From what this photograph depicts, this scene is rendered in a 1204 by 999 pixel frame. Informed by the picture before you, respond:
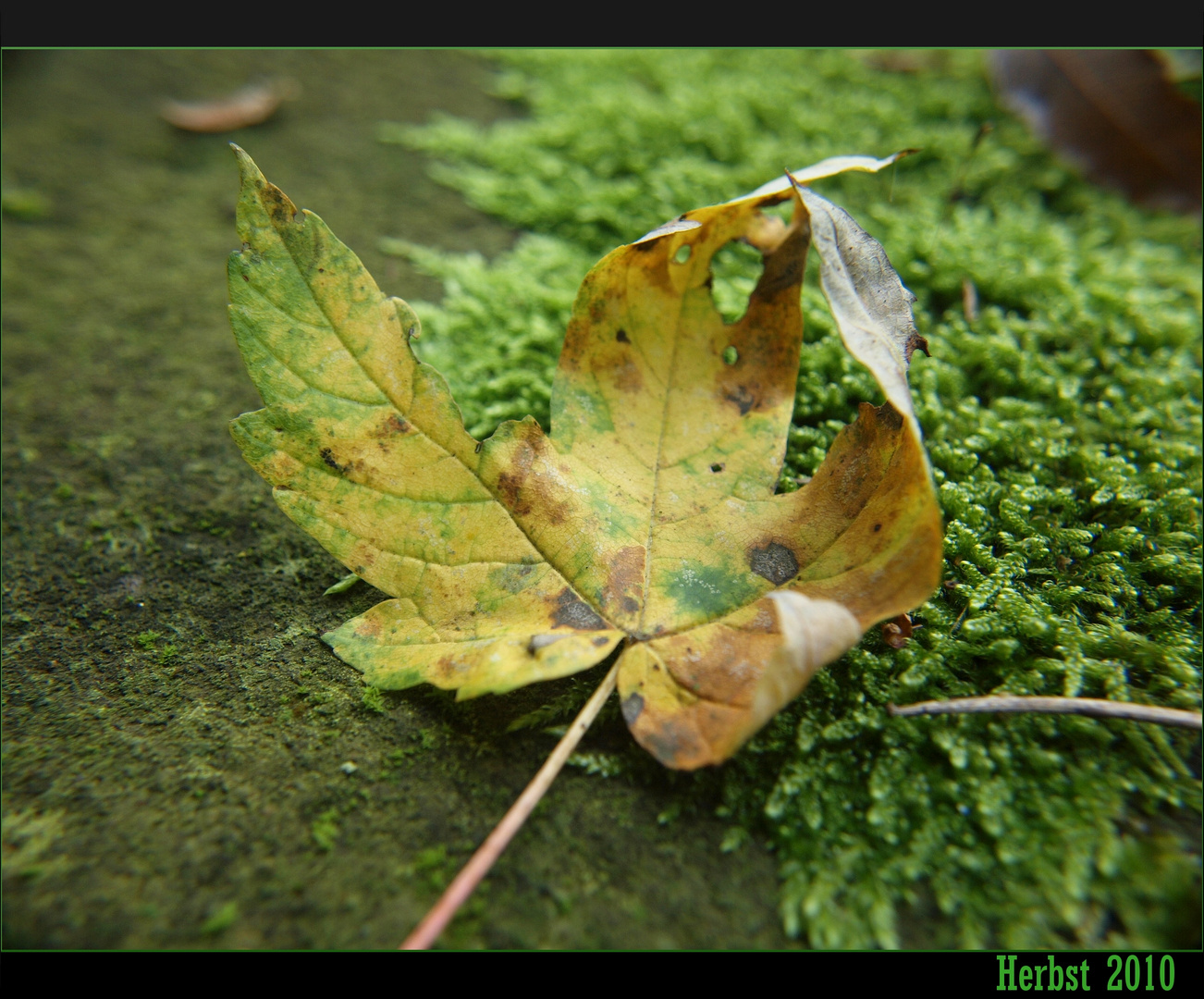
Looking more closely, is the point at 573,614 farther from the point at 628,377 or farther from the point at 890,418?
the point at 890,418

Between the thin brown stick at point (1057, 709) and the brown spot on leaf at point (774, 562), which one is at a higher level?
the brown spot on leaf at point (774, 562)

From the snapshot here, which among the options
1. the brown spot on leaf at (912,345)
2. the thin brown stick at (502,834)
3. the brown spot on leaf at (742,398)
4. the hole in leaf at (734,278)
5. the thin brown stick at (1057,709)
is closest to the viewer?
the thin brown stick at (502,834)

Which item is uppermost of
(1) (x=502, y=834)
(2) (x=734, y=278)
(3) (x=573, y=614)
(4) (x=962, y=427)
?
(2) (x=734, y=278)

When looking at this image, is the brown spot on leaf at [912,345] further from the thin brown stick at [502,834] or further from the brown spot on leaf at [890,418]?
the thin brown stick at [502,834]

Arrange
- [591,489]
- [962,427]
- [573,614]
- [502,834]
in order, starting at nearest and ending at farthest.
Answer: [502,834] < [573,614] < [591,489] < [962,427]

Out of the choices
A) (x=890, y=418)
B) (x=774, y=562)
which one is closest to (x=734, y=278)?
(x=890, y=418)

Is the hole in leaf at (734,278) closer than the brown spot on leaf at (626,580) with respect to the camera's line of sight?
No

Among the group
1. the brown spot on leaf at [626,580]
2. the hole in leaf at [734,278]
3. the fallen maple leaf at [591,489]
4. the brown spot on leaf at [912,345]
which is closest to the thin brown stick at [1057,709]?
the fallen maple leaf at [591,489]

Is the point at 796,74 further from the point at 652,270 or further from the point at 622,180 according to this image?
the point at 652,270

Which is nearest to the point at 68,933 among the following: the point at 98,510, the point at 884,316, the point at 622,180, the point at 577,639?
the point at 577,639
